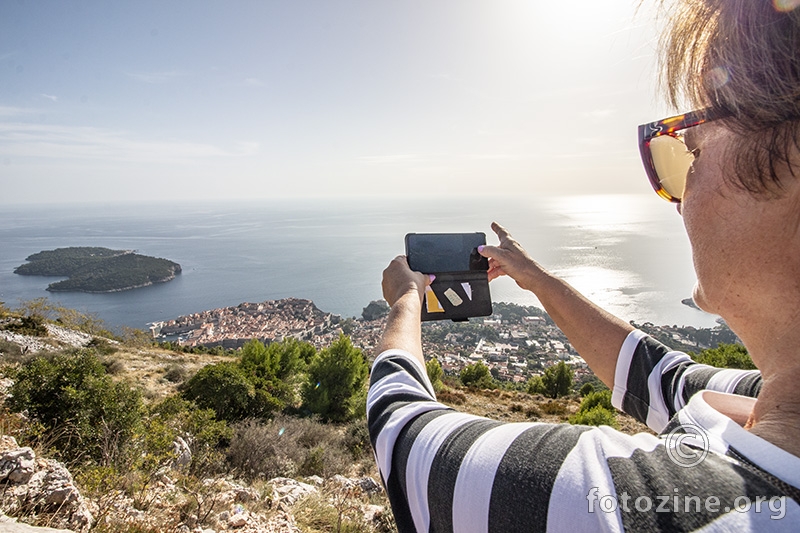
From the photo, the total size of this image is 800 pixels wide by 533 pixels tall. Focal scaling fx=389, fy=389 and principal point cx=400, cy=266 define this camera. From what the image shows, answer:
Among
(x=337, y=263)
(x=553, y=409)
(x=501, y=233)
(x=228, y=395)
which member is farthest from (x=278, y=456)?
(x=337, y=263)

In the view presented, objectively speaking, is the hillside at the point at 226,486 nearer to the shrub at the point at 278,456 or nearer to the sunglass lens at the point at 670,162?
the shrub at the point at 278,456

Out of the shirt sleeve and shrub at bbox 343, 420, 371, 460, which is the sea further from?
the shirt sleeve

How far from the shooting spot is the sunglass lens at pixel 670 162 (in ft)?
2.57

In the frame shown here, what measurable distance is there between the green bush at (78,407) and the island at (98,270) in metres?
44.2

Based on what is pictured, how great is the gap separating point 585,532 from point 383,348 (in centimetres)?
48

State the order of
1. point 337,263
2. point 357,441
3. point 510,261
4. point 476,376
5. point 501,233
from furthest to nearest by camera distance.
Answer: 1. point 337,263
2. point 476,376
3. point 357,441
4. point 501,233
5. point 510,261

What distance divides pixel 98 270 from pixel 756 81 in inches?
2199

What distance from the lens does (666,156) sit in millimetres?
849

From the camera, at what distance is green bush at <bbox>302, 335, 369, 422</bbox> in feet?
28.0

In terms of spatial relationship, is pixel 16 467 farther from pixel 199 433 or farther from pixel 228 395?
pixel 228 395

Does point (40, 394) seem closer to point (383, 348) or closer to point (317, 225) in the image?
point (383, 348)

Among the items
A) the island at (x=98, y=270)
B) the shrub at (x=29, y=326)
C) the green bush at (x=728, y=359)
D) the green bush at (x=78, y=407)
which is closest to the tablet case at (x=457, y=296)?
the green bush at (x=78, y=407)

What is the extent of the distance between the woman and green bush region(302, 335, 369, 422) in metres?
8.49

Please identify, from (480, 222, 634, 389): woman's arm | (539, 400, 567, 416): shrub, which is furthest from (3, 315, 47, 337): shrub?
(480, 222, 634, 389): woman's arm
